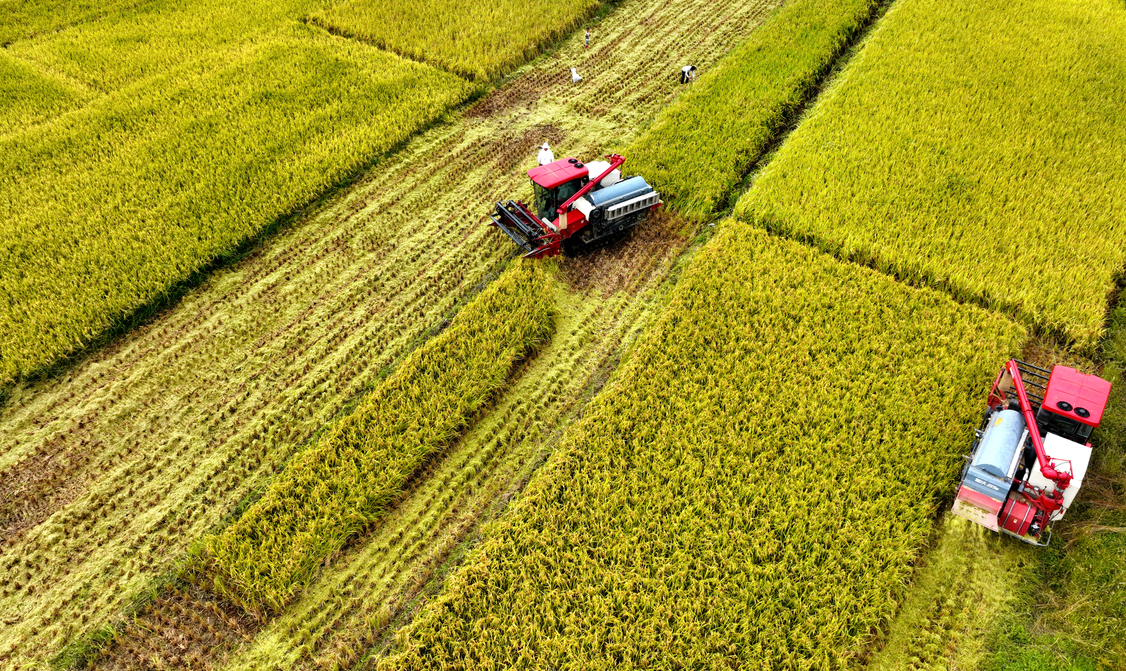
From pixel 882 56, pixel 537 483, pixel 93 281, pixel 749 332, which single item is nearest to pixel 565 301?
pixel 749 332

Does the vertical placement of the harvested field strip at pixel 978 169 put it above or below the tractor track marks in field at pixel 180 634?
above

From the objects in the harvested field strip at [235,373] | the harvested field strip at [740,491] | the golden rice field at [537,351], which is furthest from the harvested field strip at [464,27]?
the harvested field strip at [740,491]

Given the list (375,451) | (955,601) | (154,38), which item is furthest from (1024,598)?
(154,38)

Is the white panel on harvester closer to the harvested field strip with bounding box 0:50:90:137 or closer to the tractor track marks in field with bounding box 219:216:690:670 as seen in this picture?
the tractor track marks in field with bounding box 219:216:690:670

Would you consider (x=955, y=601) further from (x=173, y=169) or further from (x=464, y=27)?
(x=464, y=27)

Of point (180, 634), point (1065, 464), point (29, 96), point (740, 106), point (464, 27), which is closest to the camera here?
point (180, 634)

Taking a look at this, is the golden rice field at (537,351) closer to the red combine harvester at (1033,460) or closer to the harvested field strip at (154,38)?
the harvested field strip at (154,38)

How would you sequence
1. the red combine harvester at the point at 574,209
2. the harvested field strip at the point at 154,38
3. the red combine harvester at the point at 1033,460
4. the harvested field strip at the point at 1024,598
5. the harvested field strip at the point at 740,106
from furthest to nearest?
the harvested field strip at the point at 154,38 → the harvested field strip at the point at 740,106 → the red combine harvester at the point at 574,209 → the red combine harvester at the point at 1033,460 → the harvested field strip at the point at 1024,598
